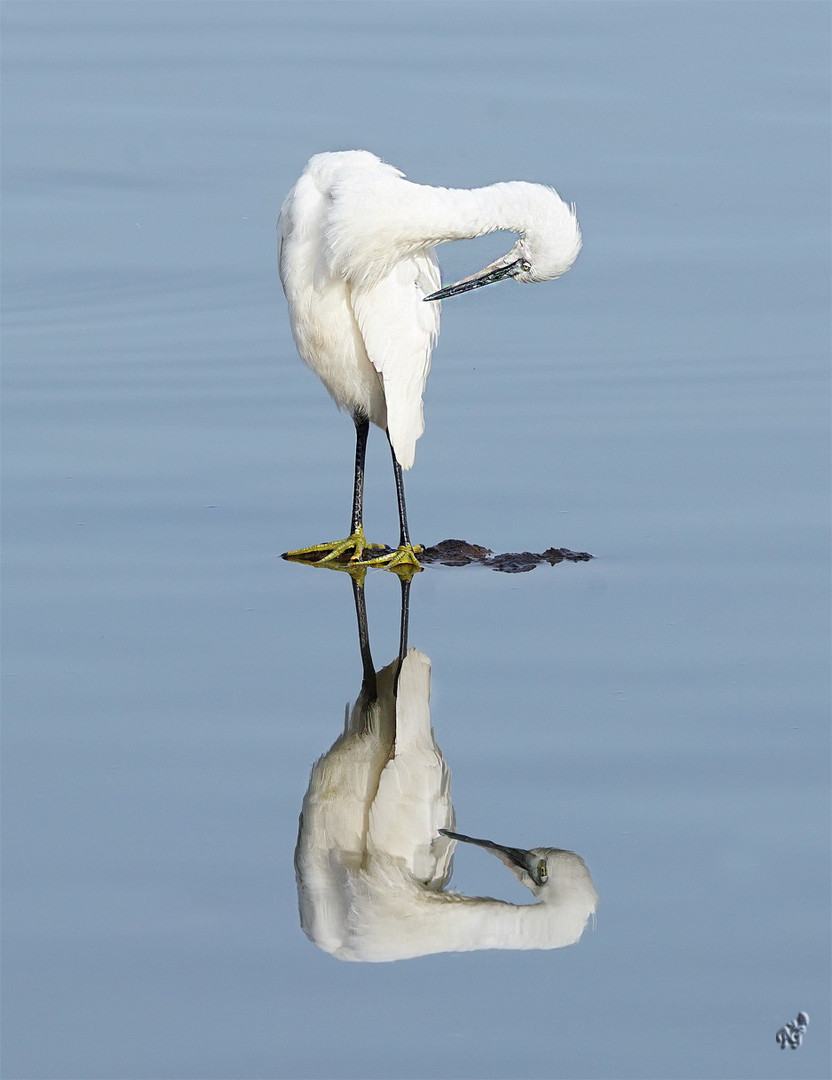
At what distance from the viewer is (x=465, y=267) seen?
27.4ft

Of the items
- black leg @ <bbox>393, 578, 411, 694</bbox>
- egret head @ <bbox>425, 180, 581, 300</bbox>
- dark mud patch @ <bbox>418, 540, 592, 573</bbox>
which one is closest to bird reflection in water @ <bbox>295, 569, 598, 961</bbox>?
black leg @ <bbox>393, 578, 411, 694</bbox>

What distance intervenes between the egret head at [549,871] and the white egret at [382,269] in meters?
2.61

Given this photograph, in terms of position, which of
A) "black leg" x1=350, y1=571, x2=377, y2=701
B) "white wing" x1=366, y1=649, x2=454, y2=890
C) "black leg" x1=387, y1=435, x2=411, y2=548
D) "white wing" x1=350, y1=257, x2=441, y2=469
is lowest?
"white wing" x1=366, y1=649, x2=454, y2=890

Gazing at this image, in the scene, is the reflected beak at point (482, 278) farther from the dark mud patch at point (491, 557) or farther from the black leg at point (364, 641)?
the black leg at point (364, 641)

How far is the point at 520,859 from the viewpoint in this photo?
561 cm

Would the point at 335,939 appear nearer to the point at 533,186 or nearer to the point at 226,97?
the point at 533,186

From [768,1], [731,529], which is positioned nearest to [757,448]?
[731,529]

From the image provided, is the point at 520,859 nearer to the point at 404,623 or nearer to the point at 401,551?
the point at 404,623

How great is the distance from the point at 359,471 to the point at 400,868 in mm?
3025

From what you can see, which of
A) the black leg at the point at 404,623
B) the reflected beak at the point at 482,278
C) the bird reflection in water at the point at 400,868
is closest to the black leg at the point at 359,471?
the black leg at the point at 404,623

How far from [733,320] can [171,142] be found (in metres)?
4.90

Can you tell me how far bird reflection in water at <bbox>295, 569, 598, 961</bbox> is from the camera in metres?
5.34

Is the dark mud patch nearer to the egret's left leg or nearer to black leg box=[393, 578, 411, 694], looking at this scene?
the egret's left leg

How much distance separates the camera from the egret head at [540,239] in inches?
299
